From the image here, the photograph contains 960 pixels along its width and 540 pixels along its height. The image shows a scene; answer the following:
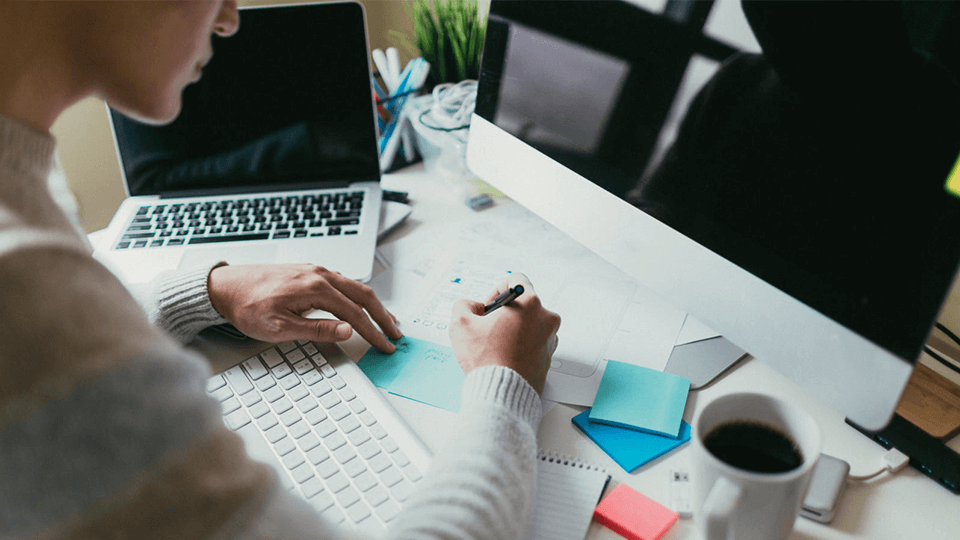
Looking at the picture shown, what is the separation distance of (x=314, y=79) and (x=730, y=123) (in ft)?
2.11

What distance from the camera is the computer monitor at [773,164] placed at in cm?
42

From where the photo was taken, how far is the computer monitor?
42 cm

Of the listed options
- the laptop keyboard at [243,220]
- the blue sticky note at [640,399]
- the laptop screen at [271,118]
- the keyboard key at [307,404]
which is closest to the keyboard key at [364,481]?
the keyboard key at [307,404]

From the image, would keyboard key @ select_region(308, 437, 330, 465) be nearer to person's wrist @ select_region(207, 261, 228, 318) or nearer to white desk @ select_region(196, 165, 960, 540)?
white desk @ select_region(196, 165, 960, 540)

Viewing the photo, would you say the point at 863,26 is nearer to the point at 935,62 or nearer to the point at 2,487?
the point at 935,62

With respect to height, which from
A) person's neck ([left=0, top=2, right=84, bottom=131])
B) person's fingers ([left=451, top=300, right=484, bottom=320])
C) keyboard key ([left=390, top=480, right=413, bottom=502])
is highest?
person's neck ([left=0, top=2, right=84, bottom=131])

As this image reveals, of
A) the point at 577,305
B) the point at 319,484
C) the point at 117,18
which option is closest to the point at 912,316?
the point at 577,305

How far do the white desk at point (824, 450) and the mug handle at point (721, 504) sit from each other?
9 cm

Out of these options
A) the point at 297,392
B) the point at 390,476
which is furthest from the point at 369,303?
the point at 390,476

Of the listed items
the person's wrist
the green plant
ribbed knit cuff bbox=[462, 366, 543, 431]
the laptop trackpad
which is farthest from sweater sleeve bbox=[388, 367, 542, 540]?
the green plant

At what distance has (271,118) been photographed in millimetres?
966

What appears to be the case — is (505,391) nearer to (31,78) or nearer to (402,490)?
(402,490)

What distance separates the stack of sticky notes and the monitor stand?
0.06 ft

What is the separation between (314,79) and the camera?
0.94m
